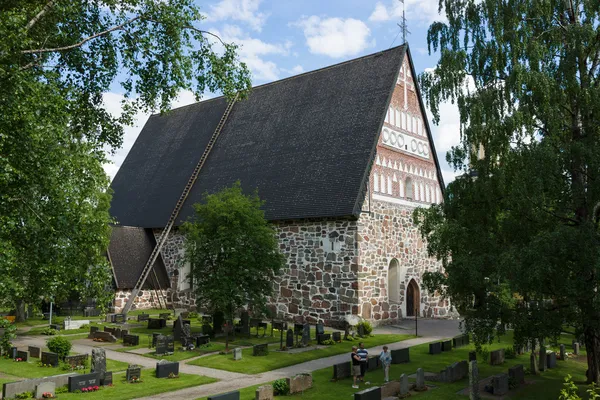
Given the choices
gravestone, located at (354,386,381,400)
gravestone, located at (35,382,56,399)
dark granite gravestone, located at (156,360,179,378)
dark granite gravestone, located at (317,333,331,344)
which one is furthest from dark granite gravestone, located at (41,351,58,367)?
Answer: gravestone, located at (354,386,381,400)

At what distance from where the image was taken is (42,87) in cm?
1030

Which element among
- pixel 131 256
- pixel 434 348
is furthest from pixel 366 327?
pixel 131 256

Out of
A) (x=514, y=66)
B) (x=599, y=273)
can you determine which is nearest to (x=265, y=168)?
(x=514, y=66)

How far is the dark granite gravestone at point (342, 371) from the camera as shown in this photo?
50.0 ft

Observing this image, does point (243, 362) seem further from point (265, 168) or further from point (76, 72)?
point (265, 168)

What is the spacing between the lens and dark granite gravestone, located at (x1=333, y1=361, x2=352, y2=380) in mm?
15227

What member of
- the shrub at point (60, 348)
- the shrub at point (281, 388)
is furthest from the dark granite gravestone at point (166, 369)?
the shrub at point (60, 348)

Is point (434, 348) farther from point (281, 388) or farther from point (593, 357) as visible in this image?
point (281, 388)

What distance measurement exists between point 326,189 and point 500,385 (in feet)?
43.0

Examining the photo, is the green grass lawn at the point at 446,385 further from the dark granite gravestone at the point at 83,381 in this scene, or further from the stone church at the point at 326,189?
the stone church at the point at 326,189

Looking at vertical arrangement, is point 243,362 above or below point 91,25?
below

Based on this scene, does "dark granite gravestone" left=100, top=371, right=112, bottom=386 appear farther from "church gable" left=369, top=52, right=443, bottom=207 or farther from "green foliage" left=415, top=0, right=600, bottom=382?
"church gable" left=369, top=52, right=443, bottom=207

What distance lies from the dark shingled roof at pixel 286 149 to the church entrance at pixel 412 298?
7.10m

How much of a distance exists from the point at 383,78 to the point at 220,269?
45.7 ft
